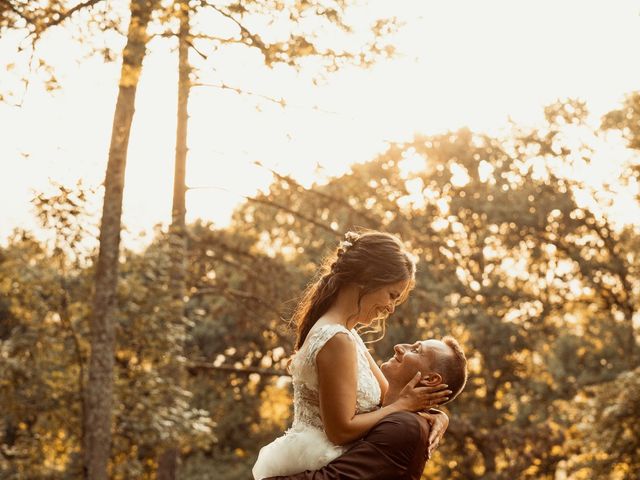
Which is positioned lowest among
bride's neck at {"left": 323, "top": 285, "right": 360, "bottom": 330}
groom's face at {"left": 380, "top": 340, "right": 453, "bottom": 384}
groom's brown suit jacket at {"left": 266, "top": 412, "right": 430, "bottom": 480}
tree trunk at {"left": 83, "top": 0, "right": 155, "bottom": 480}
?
groom's brown suit jacket at {"left": 266, "top": 412, "right": 430, "bottom": 480}

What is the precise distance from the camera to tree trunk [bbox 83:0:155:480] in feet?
36.9

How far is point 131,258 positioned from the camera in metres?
14.3

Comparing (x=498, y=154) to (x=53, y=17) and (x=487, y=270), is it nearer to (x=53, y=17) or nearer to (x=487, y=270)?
(x=53, y=17)

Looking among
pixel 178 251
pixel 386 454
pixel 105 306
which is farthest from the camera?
pixel 178 251

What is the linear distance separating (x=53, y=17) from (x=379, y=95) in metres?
5.02

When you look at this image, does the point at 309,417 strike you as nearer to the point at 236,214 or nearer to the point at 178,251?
the point at 178,251

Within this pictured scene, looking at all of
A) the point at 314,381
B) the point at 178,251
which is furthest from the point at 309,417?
the point at 178,251

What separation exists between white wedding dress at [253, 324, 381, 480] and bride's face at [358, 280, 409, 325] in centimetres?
11

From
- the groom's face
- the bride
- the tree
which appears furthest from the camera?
the tree

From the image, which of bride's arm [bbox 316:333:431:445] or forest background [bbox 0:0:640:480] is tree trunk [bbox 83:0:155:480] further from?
bride's arm [bbox 316:333:431:445]

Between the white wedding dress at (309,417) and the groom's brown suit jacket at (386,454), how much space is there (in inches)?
4.3

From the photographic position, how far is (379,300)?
4.15 metres

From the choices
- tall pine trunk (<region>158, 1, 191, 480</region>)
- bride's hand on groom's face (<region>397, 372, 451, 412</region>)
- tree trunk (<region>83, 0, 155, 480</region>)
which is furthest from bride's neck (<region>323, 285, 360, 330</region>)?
tall pine trunk (<region>158, 1, 191, 480</region>)

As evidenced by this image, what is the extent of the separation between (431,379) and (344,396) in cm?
35
